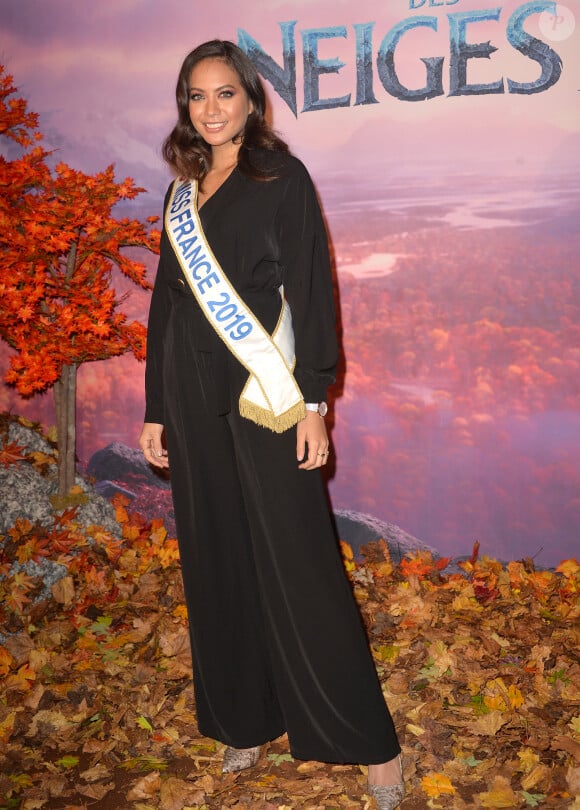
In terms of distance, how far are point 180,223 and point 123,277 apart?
178 centimetres

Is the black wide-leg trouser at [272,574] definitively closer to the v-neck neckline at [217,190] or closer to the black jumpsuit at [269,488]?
the black jumpsuit at [269,488]

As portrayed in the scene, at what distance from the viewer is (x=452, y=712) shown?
2820mm

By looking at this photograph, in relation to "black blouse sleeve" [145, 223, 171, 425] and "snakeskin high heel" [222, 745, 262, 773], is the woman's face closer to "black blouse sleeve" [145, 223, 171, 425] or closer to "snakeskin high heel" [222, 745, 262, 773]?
"black blouse sleeve" [145, 223, 171, 425]

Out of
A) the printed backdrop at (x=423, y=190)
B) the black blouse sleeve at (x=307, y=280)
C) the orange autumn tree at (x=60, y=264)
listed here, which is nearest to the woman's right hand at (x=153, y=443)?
the black blouse sleeve at (x=307, y=280)

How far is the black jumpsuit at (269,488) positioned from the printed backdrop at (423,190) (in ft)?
4.93

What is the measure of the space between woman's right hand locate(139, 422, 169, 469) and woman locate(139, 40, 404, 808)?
0.09 meters

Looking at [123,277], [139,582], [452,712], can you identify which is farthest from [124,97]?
[452,712]

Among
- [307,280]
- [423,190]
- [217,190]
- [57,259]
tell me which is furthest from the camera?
[57,259]

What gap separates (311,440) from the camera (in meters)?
2.17

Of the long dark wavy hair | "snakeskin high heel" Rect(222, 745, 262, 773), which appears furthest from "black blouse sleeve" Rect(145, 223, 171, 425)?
"snakeskin high heel" Rect(222, 745, 262, 773)

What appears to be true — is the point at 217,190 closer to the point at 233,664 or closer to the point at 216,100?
the point at 216,100

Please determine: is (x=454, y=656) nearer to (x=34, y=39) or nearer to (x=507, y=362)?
(x=507, y=362)

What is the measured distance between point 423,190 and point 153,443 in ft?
5.70

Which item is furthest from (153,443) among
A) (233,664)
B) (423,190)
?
(423,190)
